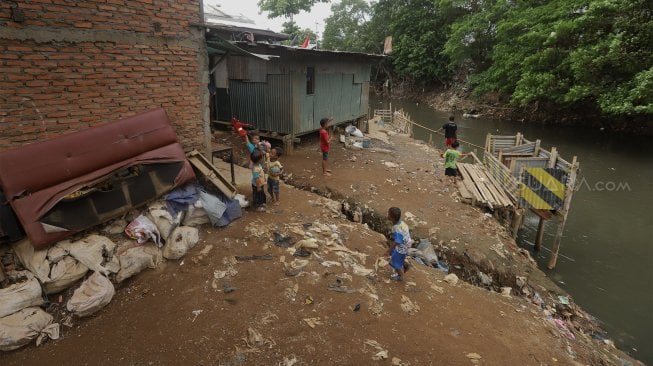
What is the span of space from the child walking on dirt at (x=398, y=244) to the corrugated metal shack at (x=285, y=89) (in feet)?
20.9

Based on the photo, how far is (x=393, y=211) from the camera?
4.77 metres

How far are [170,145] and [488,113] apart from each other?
26.4 meters

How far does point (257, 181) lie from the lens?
6.60 metres

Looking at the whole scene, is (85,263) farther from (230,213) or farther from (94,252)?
(230,213)

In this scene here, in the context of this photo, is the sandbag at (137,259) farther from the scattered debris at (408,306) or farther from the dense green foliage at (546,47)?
the dense green foliage at (546,47)

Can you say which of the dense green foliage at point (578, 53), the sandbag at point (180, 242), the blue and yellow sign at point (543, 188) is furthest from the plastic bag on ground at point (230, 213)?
the dense green foliage at point (578, 53)

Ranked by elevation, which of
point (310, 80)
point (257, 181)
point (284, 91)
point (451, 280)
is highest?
point (310, 80)

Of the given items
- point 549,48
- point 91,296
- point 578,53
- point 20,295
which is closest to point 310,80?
point 91,296

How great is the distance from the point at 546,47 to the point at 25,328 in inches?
868

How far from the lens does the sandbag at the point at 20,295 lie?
3957 mm

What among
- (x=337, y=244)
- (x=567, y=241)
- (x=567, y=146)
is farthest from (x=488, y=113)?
(x=337, y=244)

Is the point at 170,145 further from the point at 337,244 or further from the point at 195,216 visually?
the point at 337,244

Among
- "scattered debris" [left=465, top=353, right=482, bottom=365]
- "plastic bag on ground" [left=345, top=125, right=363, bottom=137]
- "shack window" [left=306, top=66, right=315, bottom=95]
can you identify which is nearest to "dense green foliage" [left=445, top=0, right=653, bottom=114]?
"plastic bag on ground" [left=345, top=125, right=363, bottom=137]

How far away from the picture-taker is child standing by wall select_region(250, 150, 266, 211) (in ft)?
21.3
